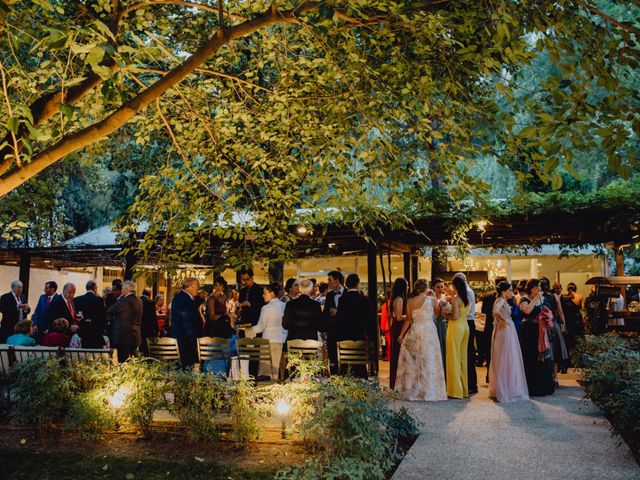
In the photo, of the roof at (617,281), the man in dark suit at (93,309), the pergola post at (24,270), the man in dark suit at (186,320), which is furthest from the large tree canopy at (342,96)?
the pergola post at (24,270)

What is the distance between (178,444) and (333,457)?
2.37 metres

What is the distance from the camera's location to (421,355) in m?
9.49

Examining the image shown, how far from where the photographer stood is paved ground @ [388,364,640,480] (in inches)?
211

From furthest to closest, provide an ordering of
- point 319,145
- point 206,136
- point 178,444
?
1. point 206,136
2. point 319,145
3. point 178,444

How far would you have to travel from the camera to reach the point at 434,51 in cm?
617

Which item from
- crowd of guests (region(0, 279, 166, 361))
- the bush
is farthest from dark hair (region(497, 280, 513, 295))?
crowd of guests (region(0, 279, 166, 361))

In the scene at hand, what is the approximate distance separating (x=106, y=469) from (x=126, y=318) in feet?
12.6

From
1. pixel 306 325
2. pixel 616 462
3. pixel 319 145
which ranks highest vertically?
pixel 319 145

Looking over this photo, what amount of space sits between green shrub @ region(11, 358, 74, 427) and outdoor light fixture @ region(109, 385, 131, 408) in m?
0.52

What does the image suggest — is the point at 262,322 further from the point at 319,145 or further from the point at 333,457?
the point at 333,457

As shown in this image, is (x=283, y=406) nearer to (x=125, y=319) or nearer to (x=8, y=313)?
(x=125, y=319)

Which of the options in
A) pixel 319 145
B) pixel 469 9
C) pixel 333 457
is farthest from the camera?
pixel 319 145

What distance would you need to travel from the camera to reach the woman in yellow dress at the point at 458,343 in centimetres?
971

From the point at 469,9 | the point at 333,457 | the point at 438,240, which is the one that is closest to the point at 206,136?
the point at 469,9
